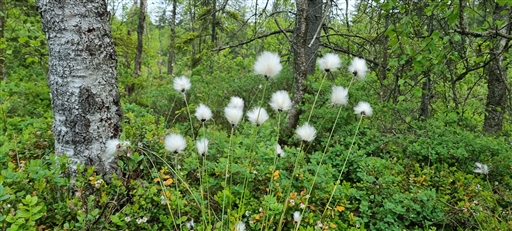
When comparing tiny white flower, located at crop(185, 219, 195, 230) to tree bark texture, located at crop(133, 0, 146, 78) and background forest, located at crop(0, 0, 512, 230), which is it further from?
tree bark texture, located at crop(133, 0, 146, 78)

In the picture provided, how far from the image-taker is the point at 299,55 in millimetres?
3912

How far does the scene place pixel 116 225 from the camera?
5.87 ft

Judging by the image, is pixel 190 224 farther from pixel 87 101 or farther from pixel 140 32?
pixel 140 32

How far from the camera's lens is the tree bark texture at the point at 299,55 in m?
3.74

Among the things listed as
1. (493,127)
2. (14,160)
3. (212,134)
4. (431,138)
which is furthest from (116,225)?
(493,127)

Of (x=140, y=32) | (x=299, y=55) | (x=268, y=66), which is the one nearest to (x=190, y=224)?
(x=268, y=66)

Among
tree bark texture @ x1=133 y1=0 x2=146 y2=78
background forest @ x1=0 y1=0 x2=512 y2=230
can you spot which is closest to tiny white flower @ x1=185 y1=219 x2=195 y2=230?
background forest @ x1=0 y1=0 x2=512 y2=230

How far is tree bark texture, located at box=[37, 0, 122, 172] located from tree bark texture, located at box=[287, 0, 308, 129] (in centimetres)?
232

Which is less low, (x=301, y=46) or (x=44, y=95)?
(x=301, y=46)

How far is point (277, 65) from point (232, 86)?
4.37m

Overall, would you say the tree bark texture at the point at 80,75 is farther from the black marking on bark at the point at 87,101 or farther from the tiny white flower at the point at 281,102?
the tiny white flower at the point at 281,102

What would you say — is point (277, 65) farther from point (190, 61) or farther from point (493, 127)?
point (190, 61)

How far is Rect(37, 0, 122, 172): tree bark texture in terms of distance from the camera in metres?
1.99

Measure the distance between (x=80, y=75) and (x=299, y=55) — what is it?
2607 millimetres
